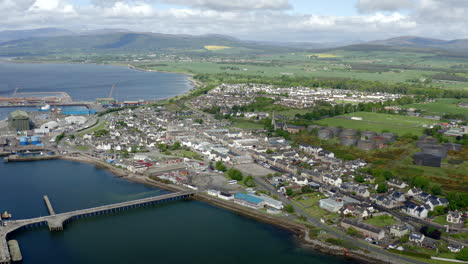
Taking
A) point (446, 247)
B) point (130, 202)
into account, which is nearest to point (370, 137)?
point (446, 247)

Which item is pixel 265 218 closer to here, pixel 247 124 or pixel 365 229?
pixel 365 229

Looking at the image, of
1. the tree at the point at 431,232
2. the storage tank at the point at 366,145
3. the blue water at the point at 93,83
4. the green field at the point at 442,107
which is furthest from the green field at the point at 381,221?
the blue water at the point at 93,83

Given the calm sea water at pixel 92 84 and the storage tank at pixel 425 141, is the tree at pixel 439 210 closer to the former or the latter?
the storage tank at pixel 425 141

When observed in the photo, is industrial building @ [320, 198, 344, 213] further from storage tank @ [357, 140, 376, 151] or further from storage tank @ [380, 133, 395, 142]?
storage tank @ [380, 133, 395, 142]

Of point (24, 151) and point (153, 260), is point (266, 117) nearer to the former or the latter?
point (24, 151)

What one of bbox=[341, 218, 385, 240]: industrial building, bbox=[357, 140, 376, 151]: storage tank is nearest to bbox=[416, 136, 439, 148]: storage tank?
bbox=[357, 140, 376, 151]: storage tank
